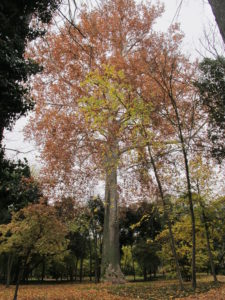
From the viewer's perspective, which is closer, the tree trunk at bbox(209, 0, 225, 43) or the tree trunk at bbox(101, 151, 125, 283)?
the tree trunk at bbox(209, 0, 225, 43)

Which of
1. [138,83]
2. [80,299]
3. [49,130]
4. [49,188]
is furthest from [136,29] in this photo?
[80,299]

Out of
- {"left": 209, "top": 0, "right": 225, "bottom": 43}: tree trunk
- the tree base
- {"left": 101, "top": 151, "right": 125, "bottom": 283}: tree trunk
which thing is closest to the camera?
{"left": 209, "top": 0, "right": 225, "bottom": 43}: tree trunk

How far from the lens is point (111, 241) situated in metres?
13.0

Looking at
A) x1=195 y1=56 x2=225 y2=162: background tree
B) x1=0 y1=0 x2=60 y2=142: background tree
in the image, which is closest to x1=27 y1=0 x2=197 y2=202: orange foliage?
x1=195 y1=56 x2=225 y2=162: background tree

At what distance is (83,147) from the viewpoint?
14305 mm

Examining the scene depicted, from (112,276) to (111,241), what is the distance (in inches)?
67.0

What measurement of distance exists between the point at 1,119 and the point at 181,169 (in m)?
7.85

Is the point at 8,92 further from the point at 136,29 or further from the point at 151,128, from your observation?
the point at 136,29

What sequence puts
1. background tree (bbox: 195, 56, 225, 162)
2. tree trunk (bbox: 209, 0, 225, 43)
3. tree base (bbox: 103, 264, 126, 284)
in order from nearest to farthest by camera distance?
tree trunk (bbox: 209, 0, 225, 43), background tree (bbox: 195, 56, 225, 162), tree base (bbox: 103, 264, 126, 284)

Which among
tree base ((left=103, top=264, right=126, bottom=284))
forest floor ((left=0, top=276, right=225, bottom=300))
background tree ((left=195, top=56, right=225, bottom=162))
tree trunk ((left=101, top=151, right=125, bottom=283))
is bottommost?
forest floor ((left=0, top=276, right=225, bottom=300))

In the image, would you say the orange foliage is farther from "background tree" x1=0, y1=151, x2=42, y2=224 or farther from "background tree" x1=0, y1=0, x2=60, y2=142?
"background tree" x1=0, y1=0, x2=60, y2=142

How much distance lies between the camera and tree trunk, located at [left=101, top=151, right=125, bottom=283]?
39.7 ft

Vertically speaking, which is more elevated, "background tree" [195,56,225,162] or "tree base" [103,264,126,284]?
"background tree" [195,56,225,162]

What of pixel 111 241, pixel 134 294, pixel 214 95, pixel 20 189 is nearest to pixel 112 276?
pixel 111 241
